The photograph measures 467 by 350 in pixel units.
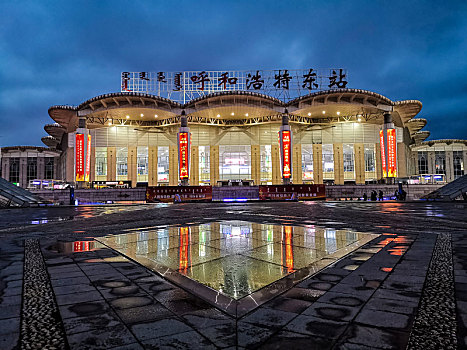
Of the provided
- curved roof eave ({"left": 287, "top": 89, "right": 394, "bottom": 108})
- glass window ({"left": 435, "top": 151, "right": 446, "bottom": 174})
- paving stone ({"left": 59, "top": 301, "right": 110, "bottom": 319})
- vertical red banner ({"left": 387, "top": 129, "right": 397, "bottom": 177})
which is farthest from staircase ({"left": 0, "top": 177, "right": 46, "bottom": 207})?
glass window ({"left": 435, "top": 151, "right": 446, "bottom": 174})

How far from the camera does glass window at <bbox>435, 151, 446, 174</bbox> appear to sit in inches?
2328

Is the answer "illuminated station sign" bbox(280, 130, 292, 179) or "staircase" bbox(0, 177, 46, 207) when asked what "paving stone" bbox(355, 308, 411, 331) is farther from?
"illuminated station sign" bbox(280, 130, 292, 179)

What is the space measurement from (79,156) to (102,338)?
42.6 meters

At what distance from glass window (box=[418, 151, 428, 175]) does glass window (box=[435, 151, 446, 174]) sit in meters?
1.82

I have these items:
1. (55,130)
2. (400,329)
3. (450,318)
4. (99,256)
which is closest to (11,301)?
(99,256)

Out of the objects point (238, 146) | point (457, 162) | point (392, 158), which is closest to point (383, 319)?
point (392, 158)

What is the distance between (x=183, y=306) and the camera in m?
2.73

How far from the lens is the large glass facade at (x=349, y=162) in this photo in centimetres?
4759

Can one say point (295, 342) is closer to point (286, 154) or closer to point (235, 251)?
point (235, 251)

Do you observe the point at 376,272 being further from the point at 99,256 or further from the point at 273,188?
the point at 273,188

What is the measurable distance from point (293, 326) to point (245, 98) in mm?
41319

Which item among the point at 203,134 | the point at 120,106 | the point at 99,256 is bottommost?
the point at 99,256

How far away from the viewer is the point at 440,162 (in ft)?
196

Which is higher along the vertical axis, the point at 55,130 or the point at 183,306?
the point at 55,130
